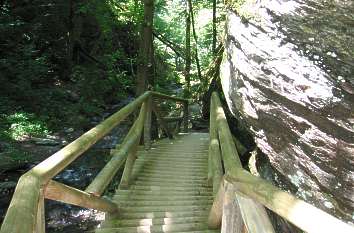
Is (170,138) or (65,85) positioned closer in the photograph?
(170,138)

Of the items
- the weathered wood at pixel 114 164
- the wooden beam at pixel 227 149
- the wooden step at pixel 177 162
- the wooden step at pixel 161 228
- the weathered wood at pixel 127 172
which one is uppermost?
the wooden beam at pixel 227 149

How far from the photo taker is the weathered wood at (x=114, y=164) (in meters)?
3.54

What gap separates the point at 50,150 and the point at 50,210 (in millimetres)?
2666

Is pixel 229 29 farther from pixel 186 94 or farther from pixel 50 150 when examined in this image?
pixel 186 94

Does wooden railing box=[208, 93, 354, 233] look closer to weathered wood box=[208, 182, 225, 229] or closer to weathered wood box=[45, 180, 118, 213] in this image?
weathered wood box=[208, 182, 225, 229]

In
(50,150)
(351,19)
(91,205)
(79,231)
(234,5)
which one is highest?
(234,5)

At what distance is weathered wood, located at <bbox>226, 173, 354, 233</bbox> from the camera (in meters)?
1.39

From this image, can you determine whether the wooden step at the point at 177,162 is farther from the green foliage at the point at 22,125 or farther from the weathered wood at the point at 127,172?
the green foliage at the point at 22,125

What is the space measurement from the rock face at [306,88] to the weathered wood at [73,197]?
171cm

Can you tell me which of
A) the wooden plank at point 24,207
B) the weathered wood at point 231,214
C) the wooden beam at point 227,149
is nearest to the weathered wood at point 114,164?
the wooden beam at point 227,149

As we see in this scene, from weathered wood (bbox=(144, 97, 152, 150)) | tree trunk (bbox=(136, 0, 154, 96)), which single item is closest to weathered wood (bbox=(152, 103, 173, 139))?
weathered wood (bbox=(144, 97, 152, 150))

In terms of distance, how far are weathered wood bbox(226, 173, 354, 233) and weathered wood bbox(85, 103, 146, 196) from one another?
154 cm

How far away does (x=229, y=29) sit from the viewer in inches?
171

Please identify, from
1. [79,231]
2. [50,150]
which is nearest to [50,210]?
[79,231]
